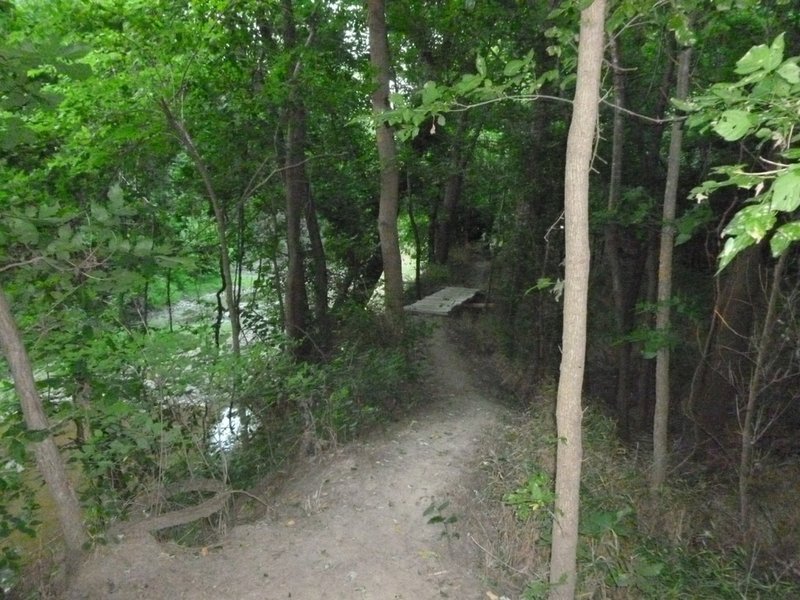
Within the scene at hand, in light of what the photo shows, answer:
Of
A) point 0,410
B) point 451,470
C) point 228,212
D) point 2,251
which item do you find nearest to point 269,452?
point 451,470

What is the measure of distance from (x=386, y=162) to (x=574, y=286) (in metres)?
5.41

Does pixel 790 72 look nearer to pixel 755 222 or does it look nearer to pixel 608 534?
pixel 755 222

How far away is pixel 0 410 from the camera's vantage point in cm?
441

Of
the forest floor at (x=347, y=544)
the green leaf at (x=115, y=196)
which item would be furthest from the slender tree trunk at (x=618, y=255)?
the green leaf at (x=115, y=196)

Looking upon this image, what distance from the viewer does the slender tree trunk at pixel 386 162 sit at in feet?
26.7

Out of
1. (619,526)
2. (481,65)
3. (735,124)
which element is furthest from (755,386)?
(735,124)

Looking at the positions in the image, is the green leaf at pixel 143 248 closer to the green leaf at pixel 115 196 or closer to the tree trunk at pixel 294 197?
the green leaf at pixel 115 196

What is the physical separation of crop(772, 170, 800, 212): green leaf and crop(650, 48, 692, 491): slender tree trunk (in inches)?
197

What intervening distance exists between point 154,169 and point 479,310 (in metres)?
7.33

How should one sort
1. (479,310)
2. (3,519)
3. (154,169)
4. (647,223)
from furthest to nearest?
(479,310) < (154,169) < (647,223) < (3,519)

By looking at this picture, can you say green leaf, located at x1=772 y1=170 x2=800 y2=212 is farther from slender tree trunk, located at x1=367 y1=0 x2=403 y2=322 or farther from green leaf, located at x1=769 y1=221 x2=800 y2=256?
slender tree trunk, located at x1=367 y1=0 x2=403 y2=322

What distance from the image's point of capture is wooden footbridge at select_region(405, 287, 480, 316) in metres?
13.0

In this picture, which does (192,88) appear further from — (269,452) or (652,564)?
(652,564)

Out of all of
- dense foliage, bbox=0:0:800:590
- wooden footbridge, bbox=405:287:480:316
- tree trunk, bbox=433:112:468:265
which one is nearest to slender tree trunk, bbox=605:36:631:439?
dense foliage, bbox=0:0:800:590
